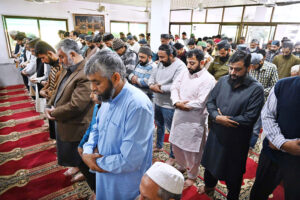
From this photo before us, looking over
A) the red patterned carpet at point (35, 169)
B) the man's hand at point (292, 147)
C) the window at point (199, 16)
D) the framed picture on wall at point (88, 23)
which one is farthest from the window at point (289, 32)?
the framed picture on wall at point (88, 23)

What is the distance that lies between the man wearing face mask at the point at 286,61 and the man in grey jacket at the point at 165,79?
2.58 m

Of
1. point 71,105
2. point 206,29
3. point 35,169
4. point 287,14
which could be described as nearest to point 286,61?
point 71,105

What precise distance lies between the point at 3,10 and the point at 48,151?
307 inches

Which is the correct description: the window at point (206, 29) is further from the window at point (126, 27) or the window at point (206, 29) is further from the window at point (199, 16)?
the window at point (126, 27)

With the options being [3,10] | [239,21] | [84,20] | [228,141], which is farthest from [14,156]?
[239,21]

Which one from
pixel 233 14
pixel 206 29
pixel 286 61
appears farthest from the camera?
pixel 206 29

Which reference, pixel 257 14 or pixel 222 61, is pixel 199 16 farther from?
pixel 222 61

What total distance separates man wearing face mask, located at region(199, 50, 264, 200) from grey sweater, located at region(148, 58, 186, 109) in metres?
0.73

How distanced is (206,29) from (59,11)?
26.5 ft

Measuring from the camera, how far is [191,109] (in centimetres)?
218

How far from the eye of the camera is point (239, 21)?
9.58m

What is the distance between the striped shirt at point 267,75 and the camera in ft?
9.12

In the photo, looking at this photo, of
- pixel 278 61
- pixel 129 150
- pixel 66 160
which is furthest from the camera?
pixel 278 61

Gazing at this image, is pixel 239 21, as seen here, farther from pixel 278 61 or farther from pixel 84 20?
pixel 84 20
